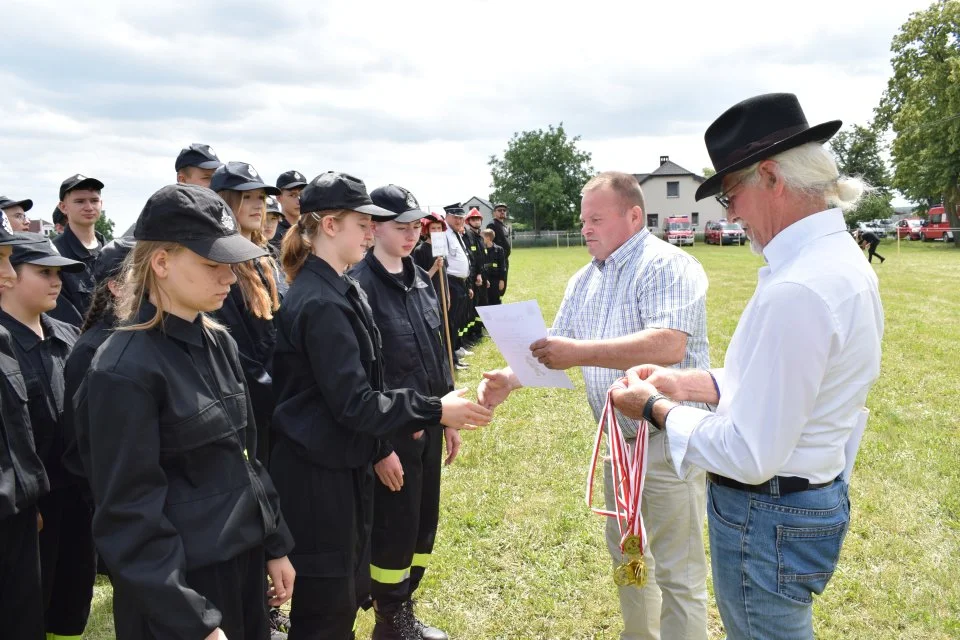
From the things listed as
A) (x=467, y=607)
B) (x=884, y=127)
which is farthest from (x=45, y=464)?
(x=884, y=127)

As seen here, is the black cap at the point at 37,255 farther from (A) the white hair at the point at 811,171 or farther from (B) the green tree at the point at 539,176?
(B) the green tree at the point at 539,176

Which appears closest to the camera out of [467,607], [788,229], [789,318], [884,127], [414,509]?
[789,318]

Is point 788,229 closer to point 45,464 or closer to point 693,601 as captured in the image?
point 693,601

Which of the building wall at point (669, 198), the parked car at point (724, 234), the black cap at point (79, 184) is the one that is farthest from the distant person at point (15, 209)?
the building wall at point (669, 198)

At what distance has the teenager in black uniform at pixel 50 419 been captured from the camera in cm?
338

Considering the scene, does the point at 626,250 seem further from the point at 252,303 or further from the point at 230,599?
the point at 230,599

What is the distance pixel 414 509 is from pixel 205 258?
7.00 ft

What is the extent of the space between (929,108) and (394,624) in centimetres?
4907

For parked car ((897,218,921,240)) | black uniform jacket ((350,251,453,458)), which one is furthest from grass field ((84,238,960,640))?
parked car ((897,218,921,240))

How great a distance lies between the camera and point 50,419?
11.1ft

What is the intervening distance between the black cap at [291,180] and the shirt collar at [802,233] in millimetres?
5064

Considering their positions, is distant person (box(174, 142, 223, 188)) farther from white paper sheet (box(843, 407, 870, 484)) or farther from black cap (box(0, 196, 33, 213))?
white paper sheet (box(843, 407, 870, 484))

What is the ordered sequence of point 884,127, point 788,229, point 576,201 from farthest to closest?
point 576,201, point 884,127, point 788,229

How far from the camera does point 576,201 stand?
78312 mm
